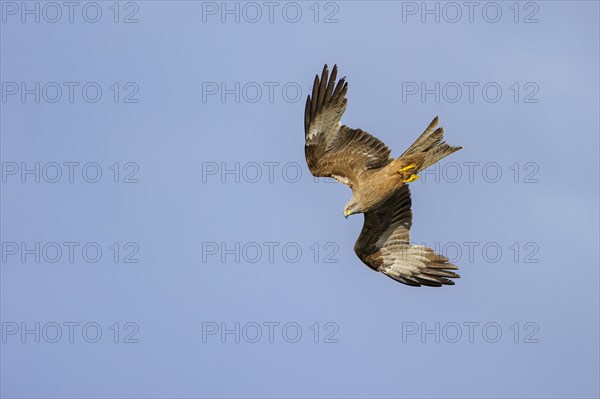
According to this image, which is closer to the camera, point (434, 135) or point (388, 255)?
point (434, 135)

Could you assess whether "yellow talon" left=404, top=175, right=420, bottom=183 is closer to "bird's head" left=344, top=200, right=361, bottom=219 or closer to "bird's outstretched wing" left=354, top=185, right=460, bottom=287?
"bird's outstretched wing" left=354, top=185, right=460, bottom=287

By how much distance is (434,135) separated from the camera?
15.9 metres

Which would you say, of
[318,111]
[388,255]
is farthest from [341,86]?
[388,255]

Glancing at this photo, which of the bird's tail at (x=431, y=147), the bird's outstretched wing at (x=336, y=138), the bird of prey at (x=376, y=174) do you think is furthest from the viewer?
the bird's outstretched wing at (x=336, y=138)

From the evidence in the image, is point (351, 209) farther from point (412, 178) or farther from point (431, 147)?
point (431, 147)

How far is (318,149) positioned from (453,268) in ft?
10.4

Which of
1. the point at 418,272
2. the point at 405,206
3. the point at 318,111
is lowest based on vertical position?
the point at 418,272

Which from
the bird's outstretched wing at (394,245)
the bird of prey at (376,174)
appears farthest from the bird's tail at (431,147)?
the bird's outstretched wing at (394,245)

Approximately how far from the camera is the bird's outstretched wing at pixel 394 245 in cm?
1711

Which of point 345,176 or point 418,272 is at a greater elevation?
point 345,176

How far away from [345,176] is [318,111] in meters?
1.24

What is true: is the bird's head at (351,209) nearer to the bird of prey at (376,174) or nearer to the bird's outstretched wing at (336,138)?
the bird of prey at (376,174)

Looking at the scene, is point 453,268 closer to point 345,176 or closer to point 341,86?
point 345,176

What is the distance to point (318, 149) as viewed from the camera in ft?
55.6
